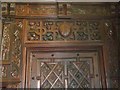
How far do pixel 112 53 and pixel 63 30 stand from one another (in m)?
0.49

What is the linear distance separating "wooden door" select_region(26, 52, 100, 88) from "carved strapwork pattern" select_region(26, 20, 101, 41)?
0.48 feet

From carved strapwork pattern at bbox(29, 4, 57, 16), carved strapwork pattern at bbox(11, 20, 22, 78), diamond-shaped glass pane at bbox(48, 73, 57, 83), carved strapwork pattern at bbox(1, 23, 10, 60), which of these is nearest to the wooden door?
diamond-shaped glass pane at bbox(48, 73, 57, 83)

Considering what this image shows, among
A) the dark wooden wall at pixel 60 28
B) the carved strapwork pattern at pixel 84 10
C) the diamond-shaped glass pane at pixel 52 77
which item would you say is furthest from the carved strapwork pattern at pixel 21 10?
the diamond-shaped glass pane at pixel 52 77

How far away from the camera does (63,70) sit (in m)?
2.00

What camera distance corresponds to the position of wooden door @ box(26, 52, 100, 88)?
6.40 feet

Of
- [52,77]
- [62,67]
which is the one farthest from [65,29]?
[52,77]

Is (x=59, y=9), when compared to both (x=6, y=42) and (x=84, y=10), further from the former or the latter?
(x=6, y=42)

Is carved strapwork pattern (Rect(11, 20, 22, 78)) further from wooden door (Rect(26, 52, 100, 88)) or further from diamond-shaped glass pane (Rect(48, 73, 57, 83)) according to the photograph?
diamond-shaped glass pane (Rect(48, 73, 57, 83))

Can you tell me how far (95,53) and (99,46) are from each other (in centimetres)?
7

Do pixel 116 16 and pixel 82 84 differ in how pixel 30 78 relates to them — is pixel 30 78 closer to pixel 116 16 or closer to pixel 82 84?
pixel 82 84

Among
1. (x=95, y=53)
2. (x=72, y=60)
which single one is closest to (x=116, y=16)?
(x=95, y=53)

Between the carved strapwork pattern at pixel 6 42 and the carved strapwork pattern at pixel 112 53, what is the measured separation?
35.3 inches

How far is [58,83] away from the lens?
1.95 m

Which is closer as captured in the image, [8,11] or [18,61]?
[18,61]
